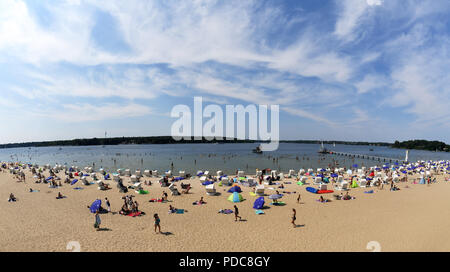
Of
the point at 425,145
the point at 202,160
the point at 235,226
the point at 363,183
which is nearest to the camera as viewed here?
the point at 235,226

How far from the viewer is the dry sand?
10023 mm

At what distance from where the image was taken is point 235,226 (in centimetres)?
1243

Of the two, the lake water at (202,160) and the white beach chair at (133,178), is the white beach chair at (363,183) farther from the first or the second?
the white beach chair at (133,178)

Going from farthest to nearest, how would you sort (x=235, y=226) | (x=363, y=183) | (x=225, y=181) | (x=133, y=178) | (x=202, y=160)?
1. (x=202, y=160)
2. (x=133, y=178)
3. (x=225, y=181)
4. (x=363, y=183)
5. (x=235, y=226)

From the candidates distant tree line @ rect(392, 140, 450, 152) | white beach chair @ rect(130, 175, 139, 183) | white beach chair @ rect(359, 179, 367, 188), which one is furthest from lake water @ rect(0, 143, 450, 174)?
distant tree line @ rect(392, 140, 450, 152)

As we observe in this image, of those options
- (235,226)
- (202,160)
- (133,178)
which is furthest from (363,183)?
(202,160)

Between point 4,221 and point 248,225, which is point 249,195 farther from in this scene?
point 4,221

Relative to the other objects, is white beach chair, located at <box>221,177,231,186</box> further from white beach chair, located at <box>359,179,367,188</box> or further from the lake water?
the lake water

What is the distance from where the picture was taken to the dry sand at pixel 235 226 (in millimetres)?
10023

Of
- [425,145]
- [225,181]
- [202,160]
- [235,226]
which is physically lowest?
[202,160]

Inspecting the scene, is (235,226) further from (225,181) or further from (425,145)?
(425,145)

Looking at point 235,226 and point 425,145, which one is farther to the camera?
point 425,145

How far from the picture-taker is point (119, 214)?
14.6m

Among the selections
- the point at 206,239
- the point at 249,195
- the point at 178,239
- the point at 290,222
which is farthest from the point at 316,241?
the point at 249,195
